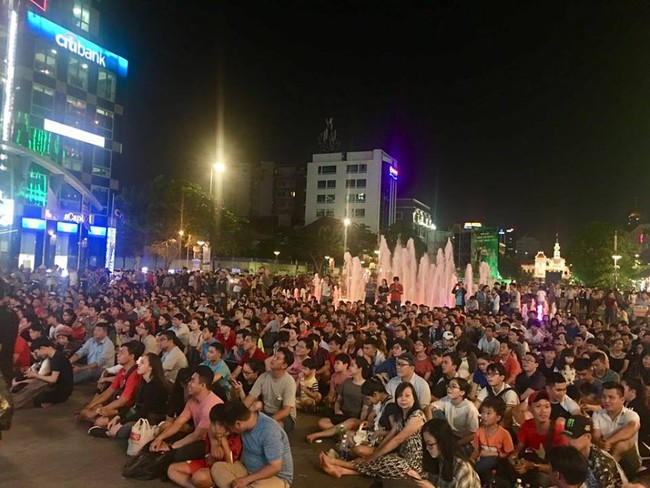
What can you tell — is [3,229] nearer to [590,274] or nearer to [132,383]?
[132,383]

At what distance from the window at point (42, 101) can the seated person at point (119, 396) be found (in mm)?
36828

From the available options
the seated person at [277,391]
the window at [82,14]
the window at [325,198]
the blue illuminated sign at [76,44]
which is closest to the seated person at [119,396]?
the seated person at [277,391]

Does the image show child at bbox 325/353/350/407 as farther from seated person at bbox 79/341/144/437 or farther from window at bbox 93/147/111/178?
window at bbox 93/147/111/178

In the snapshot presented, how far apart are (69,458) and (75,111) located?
41.2m

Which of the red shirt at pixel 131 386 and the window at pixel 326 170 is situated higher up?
the window at pixel 326 170

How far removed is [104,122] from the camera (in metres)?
44.8

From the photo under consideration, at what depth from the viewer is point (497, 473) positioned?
5961 millimetres

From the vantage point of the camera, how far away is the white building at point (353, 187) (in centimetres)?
7875

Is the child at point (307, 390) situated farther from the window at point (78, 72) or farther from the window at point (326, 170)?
the window at point (326, 170)

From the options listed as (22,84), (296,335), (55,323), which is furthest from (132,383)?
(22,84)

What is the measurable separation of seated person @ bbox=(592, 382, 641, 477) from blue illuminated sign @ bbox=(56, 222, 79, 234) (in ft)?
133

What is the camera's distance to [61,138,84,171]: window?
41.1 meters

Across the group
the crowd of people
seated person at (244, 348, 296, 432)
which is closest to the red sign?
the crowd of people

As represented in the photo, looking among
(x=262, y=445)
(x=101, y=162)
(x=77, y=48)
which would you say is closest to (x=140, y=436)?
(x=262, y=445)
